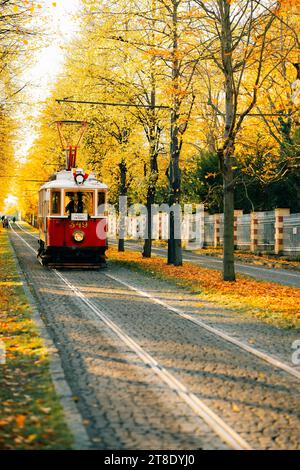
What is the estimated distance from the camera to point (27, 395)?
6566 millimetres

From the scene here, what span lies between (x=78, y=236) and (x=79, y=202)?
118cm

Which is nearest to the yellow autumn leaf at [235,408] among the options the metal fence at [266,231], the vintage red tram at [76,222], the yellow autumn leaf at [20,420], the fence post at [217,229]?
the yellow autumn leaf at [20,420]

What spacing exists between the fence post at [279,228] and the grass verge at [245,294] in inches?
350

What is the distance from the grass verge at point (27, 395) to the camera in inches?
206

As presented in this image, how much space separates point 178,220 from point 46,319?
1285 cm

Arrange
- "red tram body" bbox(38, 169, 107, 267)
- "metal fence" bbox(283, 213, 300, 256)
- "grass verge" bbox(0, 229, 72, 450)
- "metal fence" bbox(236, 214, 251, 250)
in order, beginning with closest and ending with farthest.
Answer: "grass verge" bbox(0, 229, 72, 450)
"red tram body" bbox(38, 169, 107, 267)
"metal fence" bbox(283, 213, 300, 256)
"metal fence" bbox(236, 214, 251, 250)

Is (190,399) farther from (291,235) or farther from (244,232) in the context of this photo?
(244,232)

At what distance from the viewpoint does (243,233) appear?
36250 mm

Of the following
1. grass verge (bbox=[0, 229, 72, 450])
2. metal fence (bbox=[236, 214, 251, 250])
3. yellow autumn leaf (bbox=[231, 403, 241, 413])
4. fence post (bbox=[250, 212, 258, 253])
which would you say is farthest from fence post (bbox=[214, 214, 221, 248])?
yellow autumn leaf (bbox=[231, 403, 241, 413])

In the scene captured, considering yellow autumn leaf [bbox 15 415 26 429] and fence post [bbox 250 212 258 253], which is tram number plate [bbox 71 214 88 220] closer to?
fence post [bbox 250 212 258 253]

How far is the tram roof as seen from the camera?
2305 centimetres

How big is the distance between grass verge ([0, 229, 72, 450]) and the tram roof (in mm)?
12104
